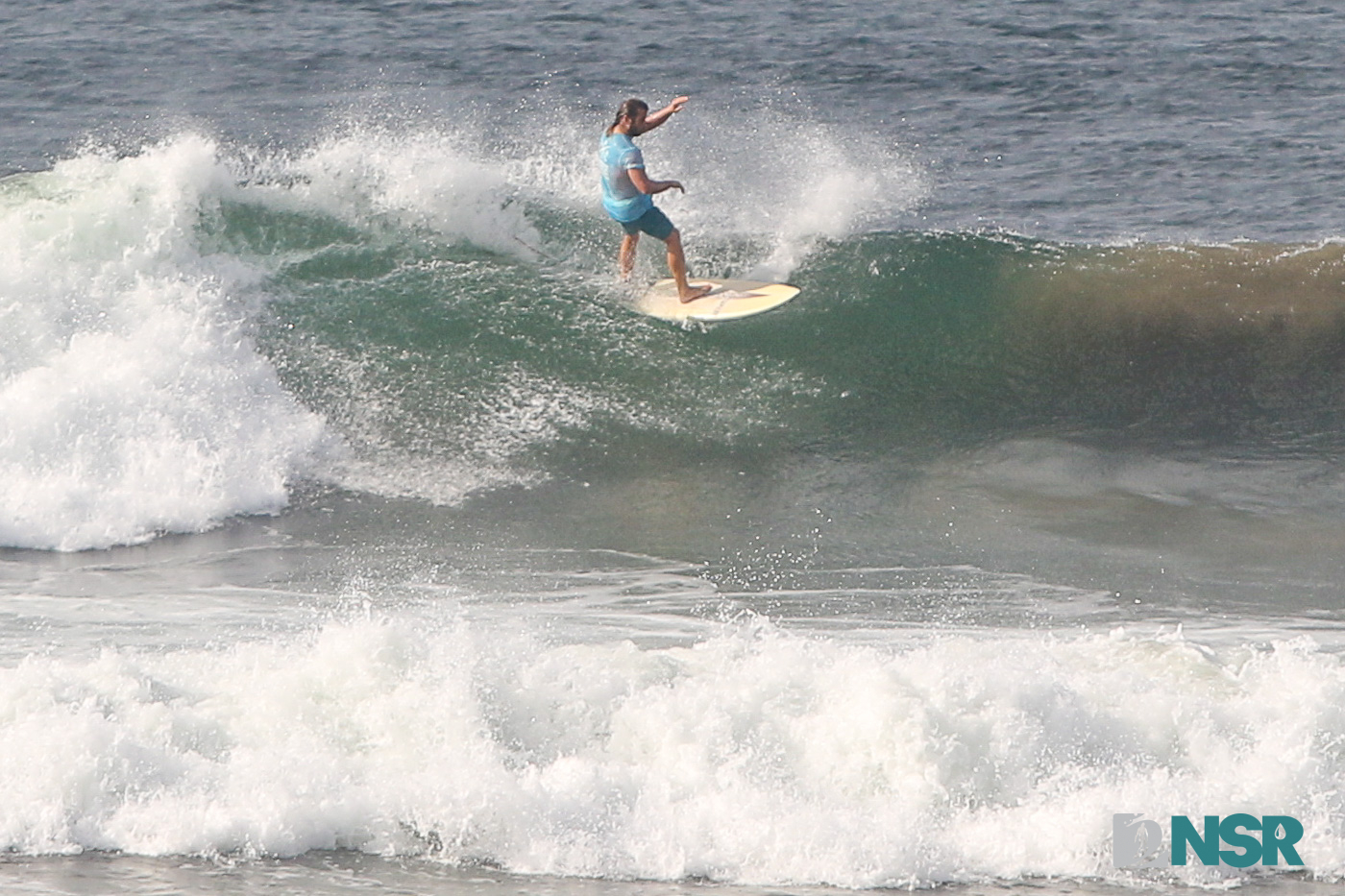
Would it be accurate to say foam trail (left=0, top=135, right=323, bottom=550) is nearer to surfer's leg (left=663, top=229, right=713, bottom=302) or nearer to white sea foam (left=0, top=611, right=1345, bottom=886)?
white sea foam (left=0, top=611, right=1345, bottom=886)

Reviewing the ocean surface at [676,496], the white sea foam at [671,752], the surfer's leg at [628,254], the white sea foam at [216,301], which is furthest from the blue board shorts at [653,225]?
the white sea foam at [671,752]

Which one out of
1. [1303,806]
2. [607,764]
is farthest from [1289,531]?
[607,764]

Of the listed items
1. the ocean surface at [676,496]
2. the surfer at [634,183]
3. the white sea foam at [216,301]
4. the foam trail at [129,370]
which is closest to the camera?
the ocean surface at [676,496]

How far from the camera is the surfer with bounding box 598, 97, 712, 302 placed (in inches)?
402

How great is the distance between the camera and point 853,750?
6871mm

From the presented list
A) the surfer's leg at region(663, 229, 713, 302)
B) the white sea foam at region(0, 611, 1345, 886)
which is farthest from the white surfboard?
the white sea foam at region(0, 611, 1345, 886)

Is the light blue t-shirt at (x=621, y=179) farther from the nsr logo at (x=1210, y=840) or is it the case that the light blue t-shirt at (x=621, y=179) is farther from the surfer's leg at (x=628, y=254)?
the nsr logo at (x=1210, y=840)

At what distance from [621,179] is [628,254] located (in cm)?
99

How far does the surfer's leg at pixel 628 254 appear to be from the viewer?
1129cm

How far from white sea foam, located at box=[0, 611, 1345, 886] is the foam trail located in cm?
242

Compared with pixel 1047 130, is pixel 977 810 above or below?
below

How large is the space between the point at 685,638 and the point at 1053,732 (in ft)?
6.37

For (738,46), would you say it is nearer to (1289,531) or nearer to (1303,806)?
(1289,531)

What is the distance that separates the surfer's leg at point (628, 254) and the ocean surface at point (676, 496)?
14 centimetres
